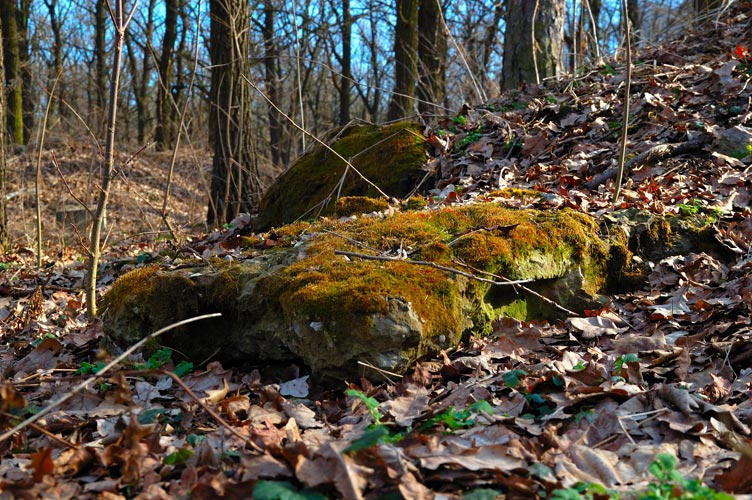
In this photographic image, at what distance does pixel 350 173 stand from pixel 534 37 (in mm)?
3448

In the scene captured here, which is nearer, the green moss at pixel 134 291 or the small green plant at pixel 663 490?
the small green plant at pixel 663 490

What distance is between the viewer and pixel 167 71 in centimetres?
1611

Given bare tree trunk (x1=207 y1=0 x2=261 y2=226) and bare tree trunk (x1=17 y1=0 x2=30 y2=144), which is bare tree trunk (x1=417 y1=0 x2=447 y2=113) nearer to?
bare tree trunk (x1=207 y1=0 x2=261 y2=226)

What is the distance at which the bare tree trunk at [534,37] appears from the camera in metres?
8.09

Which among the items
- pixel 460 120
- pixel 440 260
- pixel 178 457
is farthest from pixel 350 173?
pixel 178 457

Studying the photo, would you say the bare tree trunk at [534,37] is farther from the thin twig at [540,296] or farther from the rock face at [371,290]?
the thin twig at [540,296]

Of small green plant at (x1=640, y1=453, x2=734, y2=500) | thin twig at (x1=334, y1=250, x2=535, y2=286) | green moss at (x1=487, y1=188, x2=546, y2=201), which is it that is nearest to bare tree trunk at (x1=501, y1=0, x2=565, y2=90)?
green moss at (x1=487, y1=188, x2=546, y2=201)

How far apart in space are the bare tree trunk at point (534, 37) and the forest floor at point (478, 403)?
→ 3.31 metres

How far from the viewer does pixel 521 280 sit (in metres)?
3.28

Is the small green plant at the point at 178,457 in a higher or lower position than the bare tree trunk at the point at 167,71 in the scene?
lower

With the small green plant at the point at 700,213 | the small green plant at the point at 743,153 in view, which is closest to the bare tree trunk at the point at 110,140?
the small green plant at the point at 700,213

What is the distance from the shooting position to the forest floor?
1952 millimetres

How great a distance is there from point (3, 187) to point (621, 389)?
747 cm

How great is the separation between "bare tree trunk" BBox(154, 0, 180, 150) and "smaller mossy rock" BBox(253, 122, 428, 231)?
8414mm
